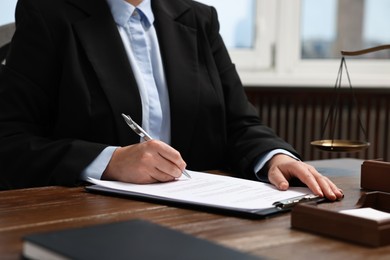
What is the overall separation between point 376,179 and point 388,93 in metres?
2.19

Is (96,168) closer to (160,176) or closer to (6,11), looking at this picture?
(160,176)

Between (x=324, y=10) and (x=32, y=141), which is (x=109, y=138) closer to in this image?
(x=32, y=141)

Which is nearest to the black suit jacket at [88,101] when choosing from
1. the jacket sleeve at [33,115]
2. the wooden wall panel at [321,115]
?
the jacket sleeve at [33,115]

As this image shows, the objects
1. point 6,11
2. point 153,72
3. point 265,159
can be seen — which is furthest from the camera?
point 6,11

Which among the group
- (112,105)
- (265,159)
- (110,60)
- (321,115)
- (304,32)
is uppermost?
(304,32)

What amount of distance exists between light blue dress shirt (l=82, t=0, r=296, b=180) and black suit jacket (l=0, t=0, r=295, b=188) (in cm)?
3

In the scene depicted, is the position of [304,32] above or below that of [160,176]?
above

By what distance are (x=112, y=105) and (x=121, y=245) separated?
89cm

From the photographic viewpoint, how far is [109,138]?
1706mm

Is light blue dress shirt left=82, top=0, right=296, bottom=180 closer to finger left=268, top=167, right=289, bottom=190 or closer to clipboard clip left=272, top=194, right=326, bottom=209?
finger left=268, top=167, right=289, bottom=190

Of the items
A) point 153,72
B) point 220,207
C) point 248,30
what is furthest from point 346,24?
point 220,207

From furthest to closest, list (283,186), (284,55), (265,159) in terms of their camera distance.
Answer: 1. (284,55)
2. (265,159)
3. (283,186)

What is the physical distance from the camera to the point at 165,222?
3.47 feet

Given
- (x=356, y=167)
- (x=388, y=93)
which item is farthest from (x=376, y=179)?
(x=388, y=93)
